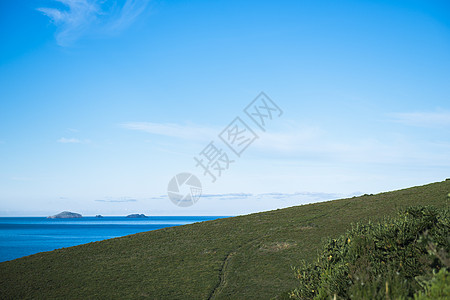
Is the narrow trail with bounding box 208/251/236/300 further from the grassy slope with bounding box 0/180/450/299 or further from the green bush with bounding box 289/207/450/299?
the green bush with bounding box 289/207/450/299

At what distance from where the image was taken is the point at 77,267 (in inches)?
1332

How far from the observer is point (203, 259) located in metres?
33.2

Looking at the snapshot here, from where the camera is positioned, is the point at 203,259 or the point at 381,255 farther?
the point at 203,259

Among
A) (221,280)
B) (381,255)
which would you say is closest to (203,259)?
(221,280)

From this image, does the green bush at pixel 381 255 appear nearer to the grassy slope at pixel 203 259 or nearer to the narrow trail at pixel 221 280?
the grassy slope at pixel 203 259

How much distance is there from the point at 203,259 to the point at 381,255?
24.6 metres

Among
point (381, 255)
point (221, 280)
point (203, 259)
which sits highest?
point (381, 255)

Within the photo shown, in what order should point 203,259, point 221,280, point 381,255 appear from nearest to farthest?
point 381,255 → point 221,280 → point 203,259

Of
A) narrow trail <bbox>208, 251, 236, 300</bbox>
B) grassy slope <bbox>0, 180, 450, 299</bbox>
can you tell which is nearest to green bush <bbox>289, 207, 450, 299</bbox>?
grassy slope <bbox>0, 180, 450, 299</bbox>

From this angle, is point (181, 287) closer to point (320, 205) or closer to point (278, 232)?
point (278, 232)

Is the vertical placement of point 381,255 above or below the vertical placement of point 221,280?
above

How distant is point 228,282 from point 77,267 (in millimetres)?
16495

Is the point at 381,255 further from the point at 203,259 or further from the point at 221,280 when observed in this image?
the point at 203,259

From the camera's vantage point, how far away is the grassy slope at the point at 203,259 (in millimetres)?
26891
